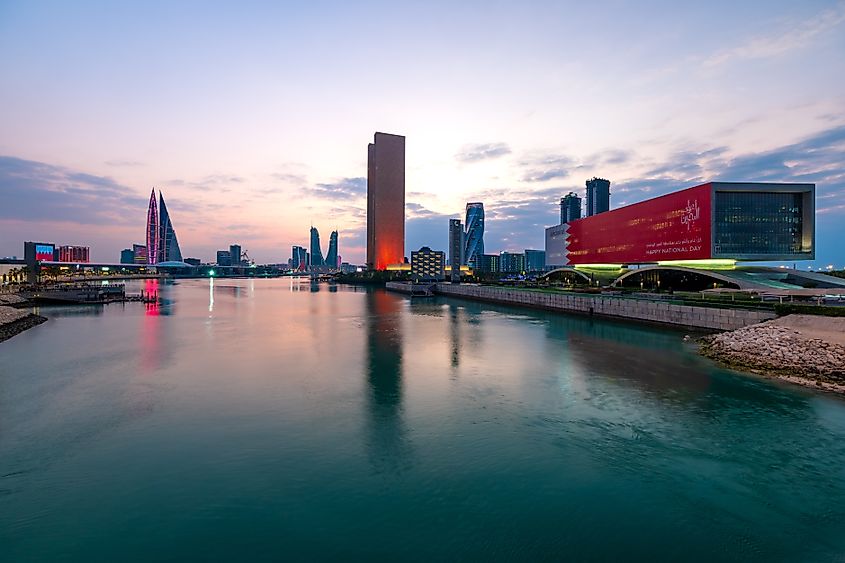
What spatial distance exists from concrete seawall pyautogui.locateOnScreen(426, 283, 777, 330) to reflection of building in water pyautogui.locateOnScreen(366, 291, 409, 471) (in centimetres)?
2837

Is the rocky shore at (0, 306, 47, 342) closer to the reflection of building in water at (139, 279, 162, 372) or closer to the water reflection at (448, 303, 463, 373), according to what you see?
the reflection of building in water at (139, 279, 162, 372)

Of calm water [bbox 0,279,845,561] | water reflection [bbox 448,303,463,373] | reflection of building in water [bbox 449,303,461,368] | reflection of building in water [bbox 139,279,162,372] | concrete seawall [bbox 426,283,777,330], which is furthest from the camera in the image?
concrete seawall [bbox 426,283,777,330]

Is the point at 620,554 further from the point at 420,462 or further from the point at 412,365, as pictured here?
the point at 412,365

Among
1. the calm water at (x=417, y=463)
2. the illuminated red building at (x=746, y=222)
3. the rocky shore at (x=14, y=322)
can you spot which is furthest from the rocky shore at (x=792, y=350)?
the rocky shore at (x=14, y=322)

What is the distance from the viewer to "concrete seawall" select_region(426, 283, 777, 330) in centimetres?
3712

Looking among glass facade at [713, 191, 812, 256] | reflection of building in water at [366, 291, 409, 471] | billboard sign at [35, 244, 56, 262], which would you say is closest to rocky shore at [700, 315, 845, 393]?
reflection of building in water at [366, 291, 409, 471]

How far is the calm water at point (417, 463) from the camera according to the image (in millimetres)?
10219

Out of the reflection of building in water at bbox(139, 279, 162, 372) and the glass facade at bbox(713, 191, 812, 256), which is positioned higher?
the glass facade at bbox(713, 191, 812, 256)

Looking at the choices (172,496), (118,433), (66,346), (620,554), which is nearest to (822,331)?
(620,554)

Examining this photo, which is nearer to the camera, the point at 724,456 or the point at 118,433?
the point at 724,456

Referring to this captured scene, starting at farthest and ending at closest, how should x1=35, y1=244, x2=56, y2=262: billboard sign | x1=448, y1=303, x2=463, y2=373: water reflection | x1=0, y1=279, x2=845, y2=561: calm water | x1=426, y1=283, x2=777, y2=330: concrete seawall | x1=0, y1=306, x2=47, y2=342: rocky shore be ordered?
1. x1=35, y1=244, x2=56, y2=262: billboard sign
2. x1=0, y1=306, x2=47, y2=342: rocky shore
3. x1=426, y1=283, x2=777, y2=330: concrete seawall
4. x1=448, y1=303, x2=463, y2=373: water reflection
5. x1=0, y1=279, x2=845, y2=561: calm water

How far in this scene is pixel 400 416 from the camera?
19.6 meters

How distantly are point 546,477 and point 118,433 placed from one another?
53.8 ft

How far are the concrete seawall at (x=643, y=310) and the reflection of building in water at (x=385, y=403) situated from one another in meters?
28.4
